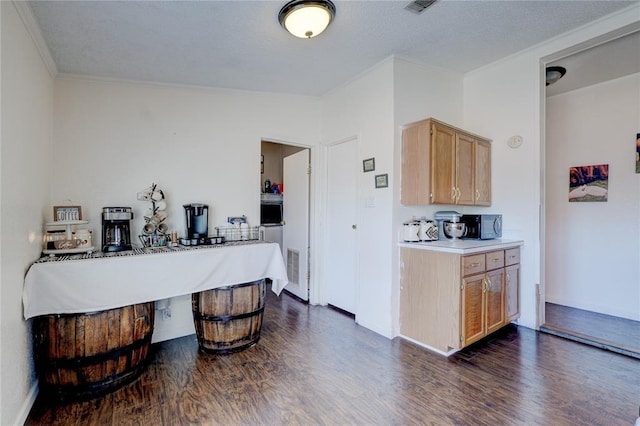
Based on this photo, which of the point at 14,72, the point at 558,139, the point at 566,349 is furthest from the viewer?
the point at 558,139

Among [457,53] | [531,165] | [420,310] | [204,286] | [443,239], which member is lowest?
[420,310]

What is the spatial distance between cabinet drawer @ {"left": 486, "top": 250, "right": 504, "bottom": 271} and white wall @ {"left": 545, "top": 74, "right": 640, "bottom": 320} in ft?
5.16

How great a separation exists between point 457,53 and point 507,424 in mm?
3056

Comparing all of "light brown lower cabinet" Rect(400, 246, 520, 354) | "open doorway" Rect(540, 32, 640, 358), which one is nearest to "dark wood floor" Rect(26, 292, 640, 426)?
"light brown lower cabinet" Rect(400, 246, 520, 354)

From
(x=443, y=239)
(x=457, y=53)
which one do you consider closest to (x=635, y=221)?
(x=443, y=239)

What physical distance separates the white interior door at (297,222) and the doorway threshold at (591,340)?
8.64 ft

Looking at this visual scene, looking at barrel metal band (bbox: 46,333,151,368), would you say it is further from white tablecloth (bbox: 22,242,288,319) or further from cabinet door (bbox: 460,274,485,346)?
cabinet door (bbox: 460,274,485,346)

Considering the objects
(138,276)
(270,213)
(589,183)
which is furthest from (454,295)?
(270,213)

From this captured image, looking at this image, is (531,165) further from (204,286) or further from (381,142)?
(204,286)

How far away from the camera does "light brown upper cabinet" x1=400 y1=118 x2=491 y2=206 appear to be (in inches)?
111

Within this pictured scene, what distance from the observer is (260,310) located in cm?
278

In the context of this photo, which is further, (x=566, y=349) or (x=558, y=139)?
(x=558, y=139)

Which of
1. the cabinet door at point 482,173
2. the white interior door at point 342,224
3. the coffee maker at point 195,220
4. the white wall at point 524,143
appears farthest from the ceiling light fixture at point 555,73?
the coffee maker at point 195,220

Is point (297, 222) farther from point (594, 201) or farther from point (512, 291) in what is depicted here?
point (594, 201)
